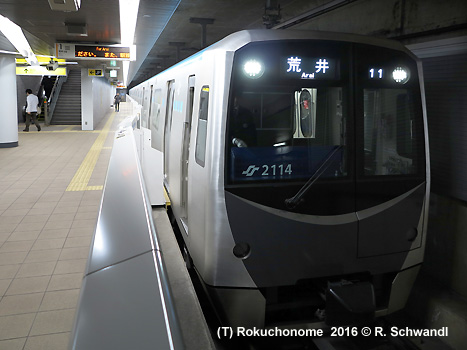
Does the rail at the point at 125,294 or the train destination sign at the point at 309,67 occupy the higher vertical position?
the train destination sign at the point at 309,67

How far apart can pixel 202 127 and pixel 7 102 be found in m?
12.1

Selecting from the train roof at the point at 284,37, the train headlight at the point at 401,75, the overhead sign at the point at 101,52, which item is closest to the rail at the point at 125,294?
the train roof at the point at 284,37

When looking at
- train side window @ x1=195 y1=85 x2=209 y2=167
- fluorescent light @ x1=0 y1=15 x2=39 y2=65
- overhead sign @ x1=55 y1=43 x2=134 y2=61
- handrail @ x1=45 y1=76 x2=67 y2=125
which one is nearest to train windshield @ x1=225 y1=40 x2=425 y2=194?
train side window @ x1=195 y1=85 x2=209 y2=167

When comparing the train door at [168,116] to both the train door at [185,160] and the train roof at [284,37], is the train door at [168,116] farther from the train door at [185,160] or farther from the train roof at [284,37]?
the train roof at [284,37]

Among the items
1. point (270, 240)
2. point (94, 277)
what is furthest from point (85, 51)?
point (94, 277)

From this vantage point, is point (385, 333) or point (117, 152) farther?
point (385, 333)

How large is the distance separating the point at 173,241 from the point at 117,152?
91 cm

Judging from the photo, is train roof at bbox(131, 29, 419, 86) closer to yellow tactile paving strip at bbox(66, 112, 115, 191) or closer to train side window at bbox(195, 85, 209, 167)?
train side window at bbox(195, 85, 209, 167)

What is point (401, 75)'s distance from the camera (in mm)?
3709

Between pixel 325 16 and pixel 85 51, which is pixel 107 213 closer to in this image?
pixel 325 16

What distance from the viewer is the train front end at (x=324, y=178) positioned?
3.35 metres

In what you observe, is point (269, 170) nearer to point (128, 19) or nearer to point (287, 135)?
point (287, 135)

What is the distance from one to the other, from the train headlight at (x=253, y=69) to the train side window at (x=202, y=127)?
16.1 inches

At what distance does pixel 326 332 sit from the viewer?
11.7 feet
